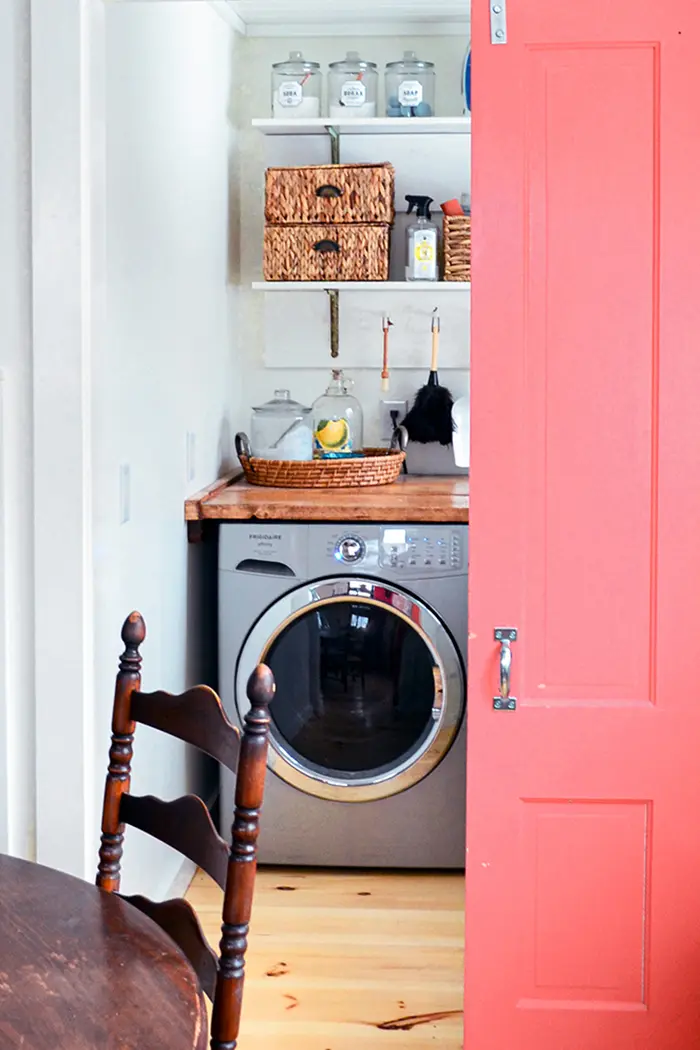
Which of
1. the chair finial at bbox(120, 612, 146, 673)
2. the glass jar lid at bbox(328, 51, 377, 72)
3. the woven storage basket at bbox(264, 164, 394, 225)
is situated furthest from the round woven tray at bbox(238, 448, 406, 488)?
the chair finial at bbox(120, 612, 146, 673)

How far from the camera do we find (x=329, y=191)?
3797 millimetres

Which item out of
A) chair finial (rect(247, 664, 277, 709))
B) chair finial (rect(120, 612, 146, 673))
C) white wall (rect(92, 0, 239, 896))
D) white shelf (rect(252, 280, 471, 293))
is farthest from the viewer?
white shelf (rect(252, 280, 471, 293))

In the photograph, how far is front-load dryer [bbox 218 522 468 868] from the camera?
3.37m

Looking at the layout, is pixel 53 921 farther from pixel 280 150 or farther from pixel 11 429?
pixel 280 150

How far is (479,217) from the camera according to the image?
2.22 m

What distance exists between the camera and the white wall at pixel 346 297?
4109mm

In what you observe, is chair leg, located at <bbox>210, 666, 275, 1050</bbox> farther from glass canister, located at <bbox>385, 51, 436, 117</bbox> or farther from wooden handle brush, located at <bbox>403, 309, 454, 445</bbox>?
glass canister, located at <bbox>385, 51, 436, 117</bbox>

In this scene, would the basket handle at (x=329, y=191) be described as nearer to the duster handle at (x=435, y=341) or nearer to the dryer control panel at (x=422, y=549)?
the duster handle at (x=435, y=341)

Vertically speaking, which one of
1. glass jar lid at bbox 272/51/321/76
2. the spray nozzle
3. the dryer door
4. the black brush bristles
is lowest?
the dryer door

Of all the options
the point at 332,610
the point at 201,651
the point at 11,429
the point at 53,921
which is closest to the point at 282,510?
the point at 332,610

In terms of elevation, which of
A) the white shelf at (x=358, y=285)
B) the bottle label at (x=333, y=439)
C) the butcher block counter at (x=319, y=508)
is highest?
the white shelf at (x=358, y=285)


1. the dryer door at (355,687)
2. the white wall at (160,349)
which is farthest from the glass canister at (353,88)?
the dryer door at (355,687)

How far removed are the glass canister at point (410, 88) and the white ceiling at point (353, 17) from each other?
0.60ft

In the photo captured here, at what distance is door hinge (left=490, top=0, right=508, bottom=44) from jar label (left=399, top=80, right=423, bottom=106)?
169 cm
